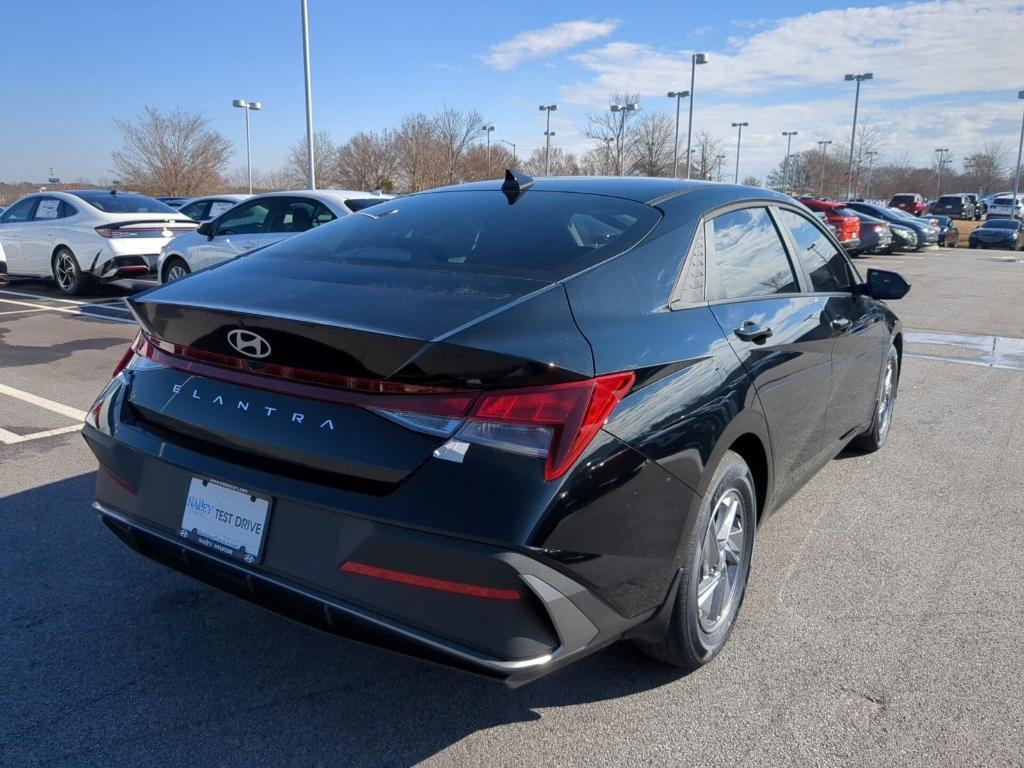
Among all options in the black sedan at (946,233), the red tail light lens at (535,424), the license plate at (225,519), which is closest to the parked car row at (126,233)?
the license plate at (225,519)

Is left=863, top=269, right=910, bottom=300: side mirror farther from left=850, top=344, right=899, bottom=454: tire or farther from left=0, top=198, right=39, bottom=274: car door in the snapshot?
left=0, top=198, right=39, bottom=274: car door

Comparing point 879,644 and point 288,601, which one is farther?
point 879,644

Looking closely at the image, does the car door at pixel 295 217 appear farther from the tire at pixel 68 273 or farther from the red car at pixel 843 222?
the red car at pixel 843 222

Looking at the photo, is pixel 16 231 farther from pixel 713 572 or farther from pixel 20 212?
pixel 713 572

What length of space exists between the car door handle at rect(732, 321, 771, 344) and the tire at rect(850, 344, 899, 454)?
7.04 feet

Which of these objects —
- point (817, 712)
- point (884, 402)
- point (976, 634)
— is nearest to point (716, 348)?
point (817, 712)

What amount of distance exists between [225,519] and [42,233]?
1236 centimetres

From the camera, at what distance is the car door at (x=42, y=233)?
12.4 metres

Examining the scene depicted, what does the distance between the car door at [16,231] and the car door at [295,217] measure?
5554mm

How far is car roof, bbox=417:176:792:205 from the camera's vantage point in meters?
3.21

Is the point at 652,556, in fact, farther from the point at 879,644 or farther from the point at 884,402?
the point at 884,402

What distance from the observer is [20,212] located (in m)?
13.0

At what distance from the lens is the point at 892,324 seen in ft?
16.6

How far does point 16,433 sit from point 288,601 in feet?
13.7
